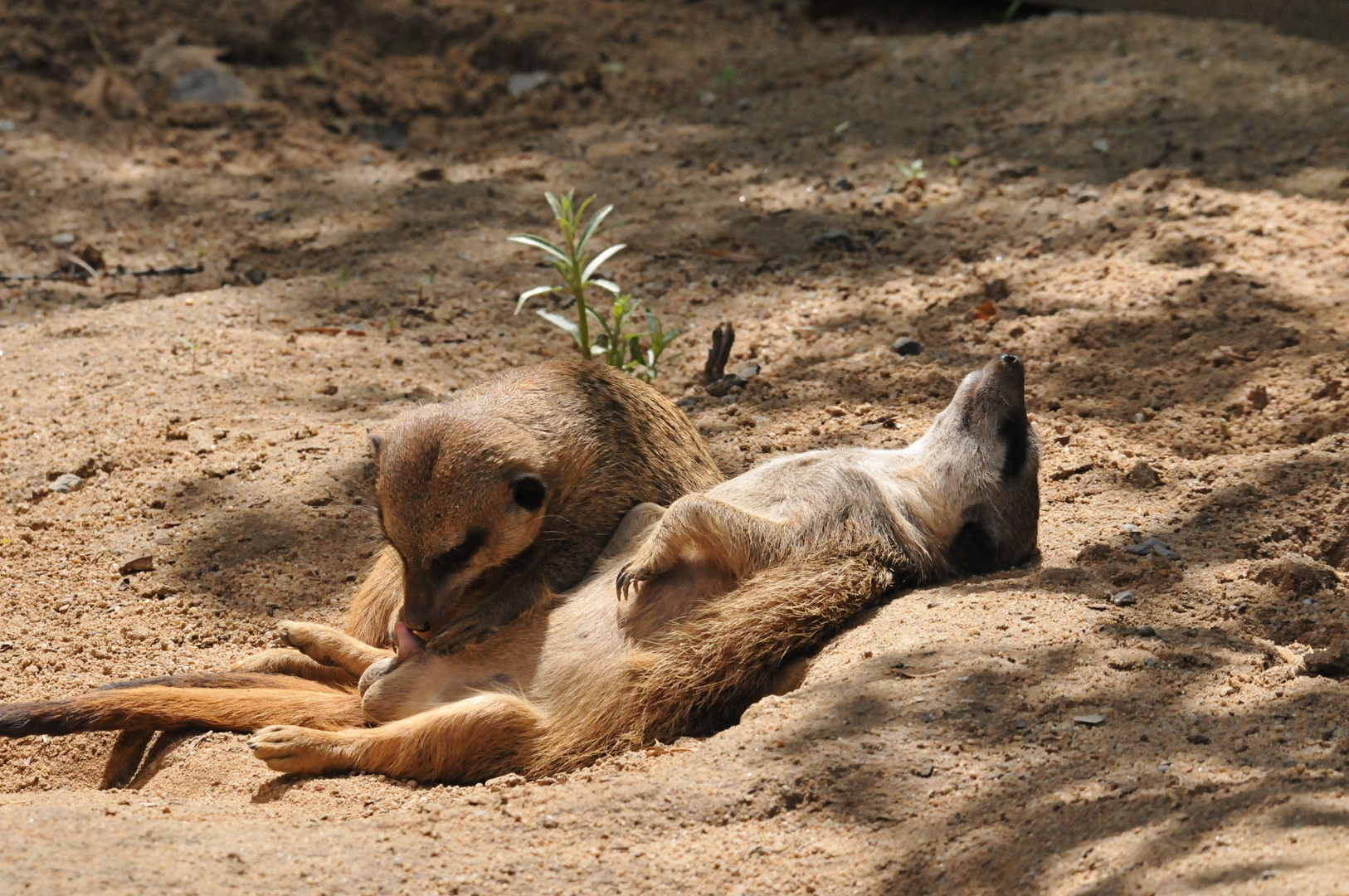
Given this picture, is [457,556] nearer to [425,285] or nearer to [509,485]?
[509,485]

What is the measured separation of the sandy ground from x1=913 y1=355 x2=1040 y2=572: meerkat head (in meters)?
0.16

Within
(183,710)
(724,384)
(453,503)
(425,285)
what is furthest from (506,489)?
(425,285)

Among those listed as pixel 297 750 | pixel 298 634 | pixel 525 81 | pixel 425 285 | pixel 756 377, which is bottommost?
pixel 297 750

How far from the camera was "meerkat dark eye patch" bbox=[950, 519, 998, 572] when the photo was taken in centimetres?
332

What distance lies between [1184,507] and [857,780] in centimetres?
152

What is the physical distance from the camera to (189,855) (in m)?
2.29

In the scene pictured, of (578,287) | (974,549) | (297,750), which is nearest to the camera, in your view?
(297,750)

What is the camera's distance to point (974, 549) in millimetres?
3350

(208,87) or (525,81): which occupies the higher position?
(525,81)

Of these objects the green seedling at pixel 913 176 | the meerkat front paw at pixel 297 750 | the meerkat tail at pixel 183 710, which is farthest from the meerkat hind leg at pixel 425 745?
the green seedling at pixel 913 176

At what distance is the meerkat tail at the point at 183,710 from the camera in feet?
9.09

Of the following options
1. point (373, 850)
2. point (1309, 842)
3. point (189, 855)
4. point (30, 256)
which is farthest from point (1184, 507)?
point (30, 256)

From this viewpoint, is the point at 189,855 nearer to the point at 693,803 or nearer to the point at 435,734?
the point at 435,734

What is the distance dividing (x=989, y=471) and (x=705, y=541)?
831mm
